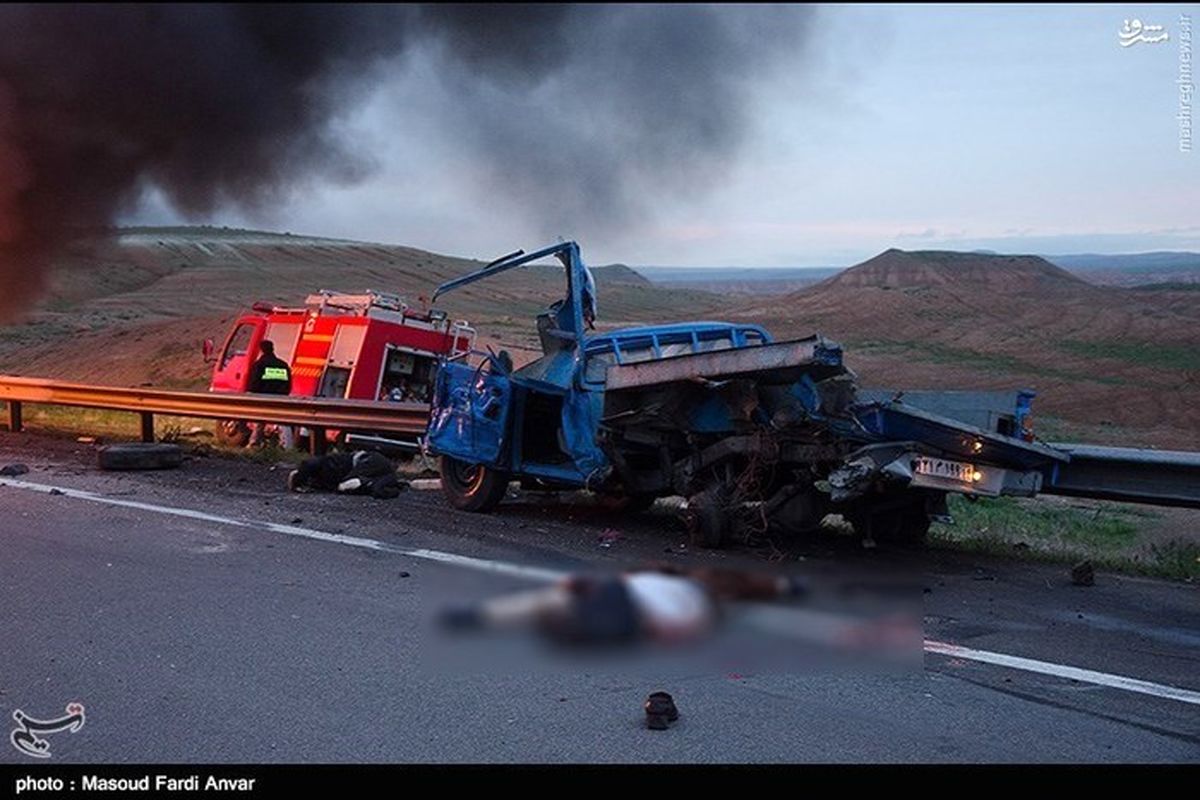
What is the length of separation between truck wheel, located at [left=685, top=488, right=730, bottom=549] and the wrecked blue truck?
1cm

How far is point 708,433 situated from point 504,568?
23.3 ft

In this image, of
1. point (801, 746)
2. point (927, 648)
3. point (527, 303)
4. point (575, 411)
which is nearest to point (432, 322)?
point (527, 303)

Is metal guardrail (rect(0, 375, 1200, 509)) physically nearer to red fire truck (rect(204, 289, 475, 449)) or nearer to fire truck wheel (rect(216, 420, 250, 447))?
fire truck wheel (rect(216, 420, 250, 447))

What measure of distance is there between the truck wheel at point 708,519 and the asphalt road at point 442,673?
0.74 feet

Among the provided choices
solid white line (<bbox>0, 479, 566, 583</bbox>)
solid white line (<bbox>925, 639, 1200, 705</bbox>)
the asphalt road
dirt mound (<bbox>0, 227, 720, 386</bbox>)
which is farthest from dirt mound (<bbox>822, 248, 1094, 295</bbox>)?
solid white line (<bbox>925, 639, 1200, 705</bbox>)

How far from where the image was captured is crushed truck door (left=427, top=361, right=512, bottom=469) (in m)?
9.77

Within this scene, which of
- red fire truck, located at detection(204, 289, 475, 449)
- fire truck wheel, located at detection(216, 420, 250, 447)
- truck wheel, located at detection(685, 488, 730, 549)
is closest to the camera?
truck wheel, located at detection(685, 488, 730, 549)

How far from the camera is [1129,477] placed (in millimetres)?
8469

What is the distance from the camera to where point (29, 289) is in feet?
48.8

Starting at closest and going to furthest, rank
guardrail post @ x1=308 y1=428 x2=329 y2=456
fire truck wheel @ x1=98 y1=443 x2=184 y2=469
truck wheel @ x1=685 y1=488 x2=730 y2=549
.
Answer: truck wheel @ x1=685 y1=488 x2=730 y2=549 < fire truck wheel @ x1=98 y1=443 x2=184 y2=469 < guardrail post @ x1=308 y1=428 x2=329 y2=456
